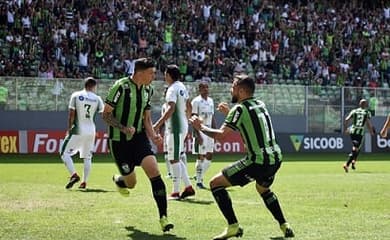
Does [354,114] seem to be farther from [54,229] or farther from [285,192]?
[54,229]

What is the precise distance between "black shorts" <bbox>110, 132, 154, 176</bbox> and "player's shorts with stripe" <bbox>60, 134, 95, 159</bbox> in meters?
5.93

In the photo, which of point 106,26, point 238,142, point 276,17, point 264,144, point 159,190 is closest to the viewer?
point 264,144

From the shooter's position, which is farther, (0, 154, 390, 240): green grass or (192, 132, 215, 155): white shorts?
(192, 132, 215, 155): white shorts

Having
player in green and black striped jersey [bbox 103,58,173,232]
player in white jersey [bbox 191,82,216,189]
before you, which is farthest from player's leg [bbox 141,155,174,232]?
player in white jersey [bbox 191,82,216,189]

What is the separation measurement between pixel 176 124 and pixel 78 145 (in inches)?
118

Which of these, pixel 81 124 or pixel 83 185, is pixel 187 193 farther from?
pixel 81 124

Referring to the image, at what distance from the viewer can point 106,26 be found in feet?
124

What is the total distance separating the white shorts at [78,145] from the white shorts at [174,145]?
105 inches

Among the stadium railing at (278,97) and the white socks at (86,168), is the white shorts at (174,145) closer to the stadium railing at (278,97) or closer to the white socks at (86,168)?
the white socks at (86,168)

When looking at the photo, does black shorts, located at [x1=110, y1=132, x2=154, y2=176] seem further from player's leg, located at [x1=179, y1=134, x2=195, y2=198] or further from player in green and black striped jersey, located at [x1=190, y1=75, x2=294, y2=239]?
player's leg, located at [x1=179, y1=134, x2=195, y2=198]

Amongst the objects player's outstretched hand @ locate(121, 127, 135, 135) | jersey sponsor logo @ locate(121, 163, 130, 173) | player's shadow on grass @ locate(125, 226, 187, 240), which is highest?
player's outstretched hand @ locate(121, 127, 135, 135)

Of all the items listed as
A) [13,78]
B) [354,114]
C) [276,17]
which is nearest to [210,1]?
[276,17]

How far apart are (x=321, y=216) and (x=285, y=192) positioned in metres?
4.16

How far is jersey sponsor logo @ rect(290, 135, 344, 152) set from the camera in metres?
35.8
